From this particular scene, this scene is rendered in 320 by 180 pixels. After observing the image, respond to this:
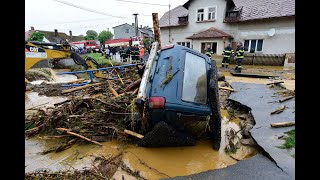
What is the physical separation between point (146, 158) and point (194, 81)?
5.97ft

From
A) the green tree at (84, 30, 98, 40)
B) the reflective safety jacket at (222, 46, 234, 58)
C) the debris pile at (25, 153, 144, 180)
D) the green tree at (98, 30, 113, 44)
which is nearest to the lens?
the debris pile at (25, 153, 144, 180)

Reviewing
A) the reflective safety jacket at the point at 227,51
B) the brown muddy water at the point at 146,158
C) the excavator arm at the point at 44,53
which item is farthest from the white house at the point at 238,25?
the brown muddy water at the point at 146,158

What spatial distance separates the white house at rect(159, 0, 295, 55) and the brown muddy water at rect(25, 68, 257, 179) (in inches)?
622

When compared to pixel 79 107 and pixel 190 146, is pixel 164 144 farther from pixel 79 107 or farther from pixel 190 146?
pixel 79 107

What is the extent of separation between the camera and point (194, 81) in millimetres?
4301

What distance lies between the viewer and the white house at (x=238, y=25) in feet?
56.2

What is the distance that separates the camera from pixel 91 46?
1521 inches

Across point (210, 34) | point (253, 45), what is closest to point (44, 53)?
point (210, 34)

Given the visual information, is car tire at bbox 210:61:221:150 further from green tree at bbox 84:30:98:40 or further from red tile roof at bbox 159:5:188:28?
green tree at bbox 84:30:98:40

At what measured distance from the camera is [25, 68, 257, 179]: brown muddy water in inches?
150

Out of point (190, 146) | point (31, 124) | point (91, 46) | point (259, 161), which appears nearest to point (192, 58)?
point (190, 146)

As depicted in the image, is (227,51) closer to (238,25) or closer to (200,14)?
(238,25)

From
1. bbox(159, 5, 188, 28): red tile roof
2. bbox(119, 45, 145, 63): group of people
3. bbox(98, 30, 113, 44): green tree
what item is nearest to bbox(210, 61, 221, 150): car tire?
bbox(119, 45, 145, 63): group of people

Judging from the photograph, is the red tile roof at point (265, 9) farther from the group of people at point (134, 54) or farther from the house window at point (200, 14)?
the group of people at point (134, 54)
